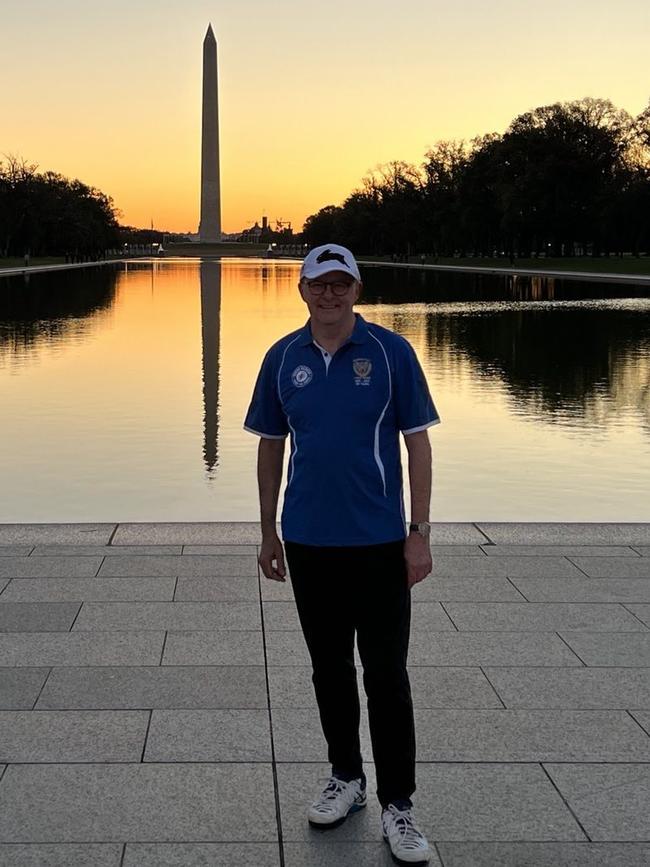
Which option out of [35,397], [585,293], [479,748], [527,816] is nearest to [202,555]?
[479,748]

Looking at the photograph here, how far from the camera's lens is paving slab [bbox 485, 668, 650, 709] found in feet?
15.5

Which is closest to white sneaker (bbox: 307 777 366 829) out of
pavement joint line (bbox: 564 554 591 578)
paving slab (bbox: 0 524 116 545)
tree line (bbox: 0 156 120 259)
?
pavement joint line (bbox: 564 554 591 578)

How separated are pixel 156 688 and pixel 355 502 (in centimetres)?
171

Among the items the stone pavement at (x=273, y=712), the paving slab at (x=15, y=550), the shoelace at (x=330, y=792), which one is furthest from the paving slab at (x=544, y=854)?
the paving slab at (x=15, y=550)

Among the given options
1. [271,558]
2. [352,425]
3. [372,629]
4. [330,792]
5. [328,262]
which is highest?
[328,262]

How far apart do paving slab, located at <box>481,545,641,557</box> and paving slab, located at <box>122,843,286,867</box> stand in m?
3.62

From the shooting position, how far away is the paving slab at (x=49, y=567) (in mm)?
6516

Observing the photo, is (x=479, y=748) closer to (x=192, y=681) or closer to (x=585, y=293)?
(x=192, y=681)

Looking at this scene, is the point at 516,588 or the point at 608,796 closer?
the point at 608,796

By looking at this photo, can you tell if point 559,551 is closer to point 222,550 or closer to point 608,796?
point 222,550

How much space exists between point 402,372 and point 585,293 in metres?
43.6

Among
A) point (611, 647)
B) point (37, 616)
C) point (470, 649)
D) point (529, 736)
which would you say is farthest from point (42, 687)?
point (611, 647)

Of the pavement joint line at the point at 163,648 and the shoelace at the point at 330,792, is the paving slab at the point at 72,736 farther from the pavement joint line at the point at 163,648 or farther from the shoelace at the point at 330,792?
the shoelace at the point at 330,792

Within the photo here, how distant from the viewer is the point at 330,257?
3.64 m
